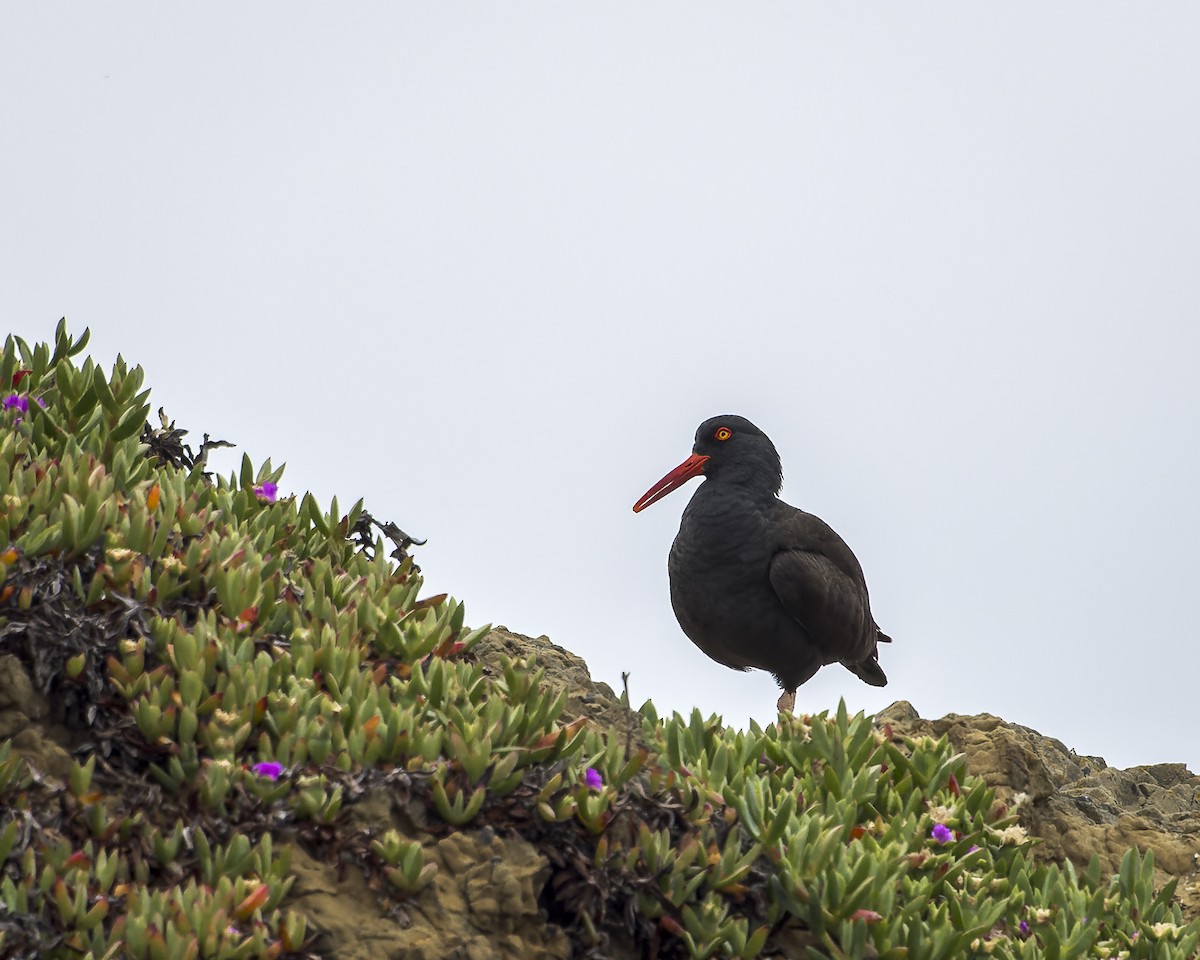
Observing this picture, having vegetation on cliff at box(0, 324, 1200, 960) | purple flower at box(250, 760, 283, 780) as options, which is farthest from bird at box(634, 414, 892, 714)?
purple flower at box(250, 760, 283, 780)

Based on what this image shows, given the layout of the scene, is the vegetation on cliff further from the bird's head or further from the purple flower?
the bird's head

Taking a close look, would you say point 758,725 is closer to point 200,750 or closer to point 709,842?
point 709,842

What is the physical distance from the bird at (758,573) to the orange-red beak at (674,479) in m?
0.02

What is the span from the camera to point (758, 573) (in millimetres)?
9297

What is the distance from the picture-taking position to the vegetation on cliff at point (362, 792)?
414 cm

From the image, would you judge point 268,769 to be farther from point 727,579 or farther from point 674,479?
point 674,479

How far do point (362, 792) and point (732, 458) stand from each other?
5932 mm

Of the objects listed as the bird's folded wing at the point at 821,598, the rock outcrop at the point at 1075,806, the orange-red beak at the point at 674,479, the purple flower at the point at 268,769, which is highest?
the orange-red beak at the point at 674,479

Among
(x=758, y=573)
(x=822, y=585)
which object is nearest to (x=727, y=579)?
(x=758, y=573)

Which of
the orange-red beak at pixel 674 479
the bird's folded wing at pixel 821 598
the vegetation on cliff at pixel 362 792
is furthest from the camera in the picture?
the orange-red beak at pixel 674 479

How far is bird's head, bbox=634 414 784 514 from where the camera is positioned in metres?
9.84

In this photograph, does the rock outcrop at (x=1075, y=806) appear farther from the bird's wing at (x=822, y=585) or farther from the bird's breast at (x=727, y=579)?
the bird's breast at (x=727, y=579)

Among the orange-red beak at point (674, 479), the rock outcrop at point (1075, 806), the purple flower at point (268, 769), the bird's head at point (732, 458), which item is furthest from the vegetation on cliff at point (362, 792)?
the orange-red beak at point (674, 479)

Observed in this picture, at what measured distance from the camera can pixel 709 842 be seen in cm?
480
